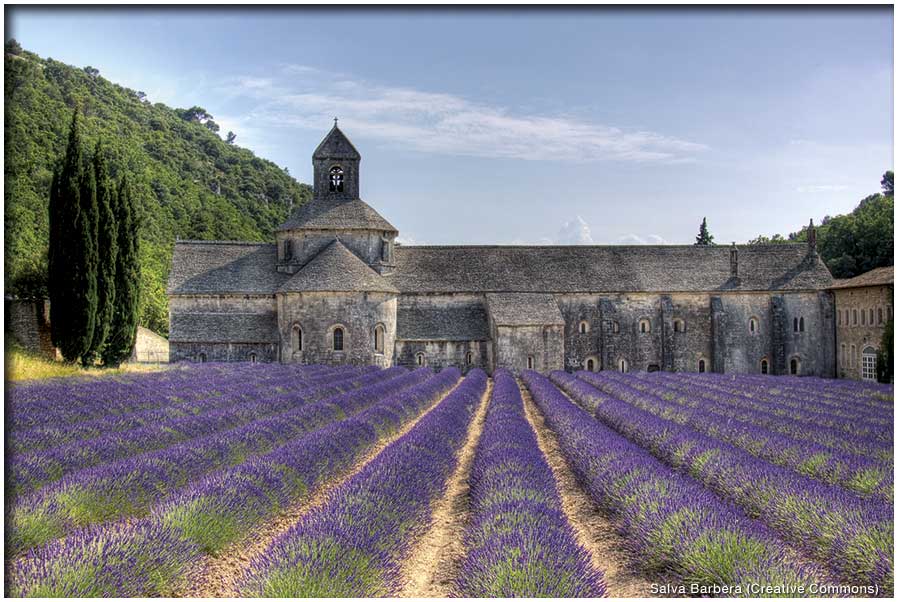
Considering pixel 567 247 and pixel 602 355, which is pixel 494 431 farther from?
pixel 567 247

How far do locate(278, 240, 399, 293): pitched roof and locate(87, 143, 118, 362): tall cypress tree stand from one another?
8.59 metres

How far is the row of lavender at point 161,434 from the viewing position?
744 cm

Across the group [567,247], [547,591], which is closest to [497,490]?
[547,591]

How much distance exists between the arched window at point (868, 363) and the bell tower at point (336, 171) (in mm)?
27343

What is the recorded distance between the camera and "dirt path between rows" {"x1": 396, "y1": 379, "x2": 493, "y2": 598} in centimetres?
568

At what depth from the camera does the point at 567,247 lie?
3822cm

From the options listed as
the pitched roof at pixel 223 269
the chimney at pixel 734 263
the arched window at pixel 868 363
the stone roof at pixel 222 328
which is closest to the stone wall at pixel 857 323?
the arched window at pixel 868 363

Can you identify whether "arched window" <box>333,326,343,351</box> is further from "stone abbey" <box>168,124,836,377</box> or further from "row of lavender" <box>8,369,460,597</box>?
"row of lavender" <box>8,369,460,597</box>

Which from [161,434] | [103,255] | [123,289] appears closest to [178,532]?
[161,434]

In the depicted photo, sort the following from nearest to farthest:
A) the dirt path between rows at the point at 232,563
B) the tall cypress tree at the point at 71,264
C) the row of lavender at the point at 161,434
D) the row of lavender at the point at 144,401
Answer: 1. the dirt path between rows at the point at 232,563
2. the row of lavender at the point at 161,434
3. the row of lavender at the point at 144,401
4. the tall cypress tree at the point at 71,264

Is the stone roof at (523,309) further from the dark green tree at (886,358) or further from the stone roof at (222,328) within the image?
the dark green tree at (886,358)

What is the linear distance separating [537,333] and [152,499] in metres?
25.7

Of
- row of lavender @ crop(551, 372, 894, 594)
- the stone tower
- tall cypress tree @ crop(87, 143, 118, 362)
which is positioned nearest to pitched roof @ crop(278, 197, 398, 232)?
the stone tower

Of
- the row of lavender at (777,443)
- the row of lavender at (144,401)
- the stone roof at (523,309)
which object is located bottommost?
the row of lavender at (777,443)
